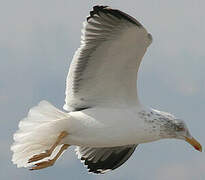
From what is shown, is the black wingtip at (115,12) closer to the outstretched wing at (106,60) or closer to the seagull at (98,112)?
the outstretched wing at (106,60)

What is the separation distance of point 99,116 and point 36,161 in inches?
37.5

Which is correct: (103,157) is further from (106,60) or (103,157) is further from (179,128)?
(106,60)

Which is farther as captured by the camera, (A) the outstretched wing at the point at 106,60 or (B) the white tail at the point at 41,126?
(B) the white tail at the point at 41,126

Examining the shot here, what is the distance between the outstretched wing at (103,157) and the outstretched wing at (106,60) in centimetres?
98

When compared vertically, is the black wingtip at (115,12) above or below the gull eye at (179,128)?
above

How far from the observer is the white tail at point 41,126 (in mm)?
8727

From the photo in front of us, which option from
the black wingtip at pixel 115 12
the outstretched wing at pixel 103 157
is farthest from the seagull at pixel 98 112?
the outstretched wing at pixel 103 157

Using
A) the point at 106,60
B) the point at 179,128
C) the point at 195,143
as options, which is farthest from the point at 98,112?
the point at 195,143

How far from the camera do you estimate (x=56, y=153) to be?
914 centimetres

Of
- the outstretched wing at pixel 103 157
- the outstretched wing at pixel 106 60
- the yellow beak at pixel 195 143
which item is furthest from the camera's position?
the outstretched wing at pixel 103 157

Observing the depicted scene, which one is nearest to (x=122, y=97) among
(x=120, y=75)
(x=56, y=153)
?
(x=120, y=75)

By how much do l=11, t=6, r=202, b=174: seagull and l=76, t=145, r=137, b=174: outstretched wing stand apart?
2.49ft

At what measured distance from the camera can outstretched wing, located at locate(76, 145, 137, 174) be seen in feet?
32.1

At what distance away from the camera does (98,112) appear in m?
8.97
